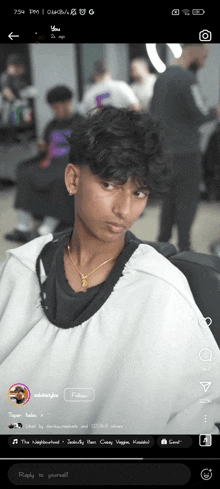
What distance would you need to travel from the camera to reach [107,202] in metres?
0.75

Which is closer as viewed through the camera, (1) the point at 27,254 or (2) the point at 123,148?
(2) the point at 123,148

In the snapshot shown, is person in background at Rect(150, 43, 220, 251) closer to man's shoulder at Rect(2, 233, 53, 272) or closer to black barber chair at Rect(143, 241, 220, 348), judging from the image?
black barber chair at Rect(143, 241, 220, 348)

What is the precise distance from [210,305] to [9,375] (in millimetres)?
413

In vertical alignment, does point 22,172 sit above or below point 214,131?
below

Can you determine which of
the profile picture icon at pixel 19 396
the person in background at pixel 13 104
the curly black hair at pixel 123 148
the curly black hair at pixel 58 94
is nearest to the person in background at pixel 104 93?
the person in background at pixel 13 104

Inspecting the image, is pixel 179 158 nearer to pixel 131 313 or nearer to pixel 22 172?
pixel 131 313

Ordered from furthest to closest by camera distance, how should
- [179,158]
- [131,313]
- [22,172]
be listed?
1. [22,172]
2. [179,158]
3. [131,313]

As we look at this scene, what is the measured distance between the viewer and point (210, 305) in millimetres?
841
